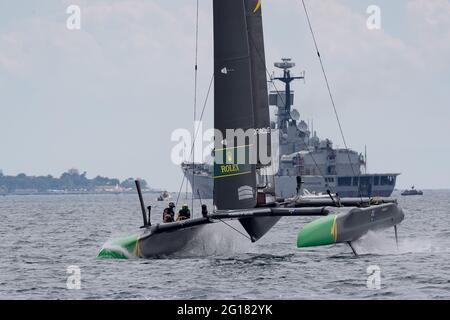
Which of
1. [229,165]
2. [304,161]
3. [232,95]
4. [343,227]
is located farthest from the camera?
[304,161]

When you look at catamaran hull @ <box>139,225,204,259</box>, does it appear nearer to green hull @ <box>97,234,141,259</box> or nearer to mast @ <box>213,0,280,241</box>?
green hull @ <box>97,234,141,259</box>

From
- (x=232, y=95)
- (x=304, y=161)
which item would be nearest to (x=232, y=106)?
(x=232, y=95)

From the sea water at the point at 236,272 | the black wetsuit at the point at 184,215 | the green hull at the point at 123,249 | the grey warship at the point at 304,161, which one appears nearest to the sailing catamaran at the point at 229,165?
the green hull at the point at 123,249

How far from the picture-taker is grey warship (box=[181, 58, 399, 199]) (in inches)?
4761

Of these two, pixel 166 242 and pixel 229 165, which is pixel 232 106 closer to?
pixel 229 165

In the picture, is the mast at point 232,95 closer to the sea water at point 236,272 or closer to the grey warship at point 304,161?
the sea water at point 236,272

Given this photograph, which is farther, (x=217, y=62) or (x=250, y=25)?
(x=250, y=25)

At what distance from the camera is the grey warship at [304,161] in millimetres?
120938

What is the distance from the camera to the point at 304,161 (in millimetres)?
120562

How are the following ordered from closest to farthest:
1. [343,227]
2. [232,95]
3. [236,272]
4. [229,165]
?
[236,272] < [343,227] < [229,165] < [232,95]

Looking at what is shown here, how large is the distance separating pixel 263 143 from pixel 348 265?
17.2ft

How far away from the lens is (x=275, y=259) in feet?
78.4
